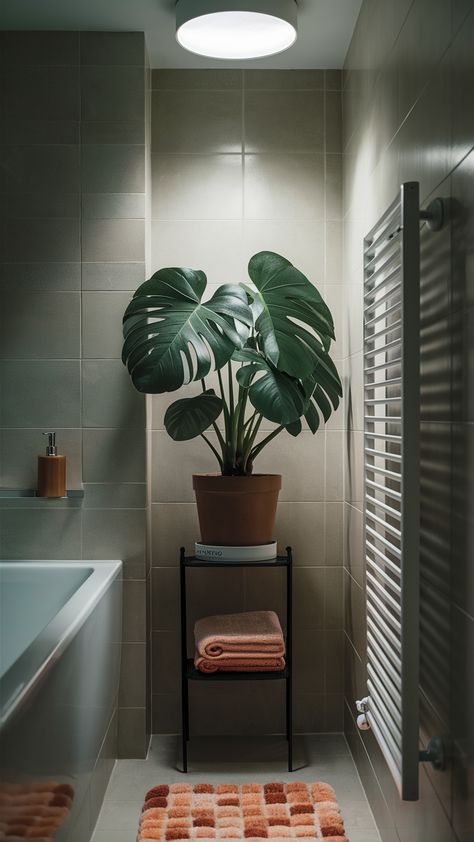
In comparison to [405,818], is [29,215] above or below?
above

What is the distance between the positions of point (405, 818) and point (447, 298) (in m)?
1.31

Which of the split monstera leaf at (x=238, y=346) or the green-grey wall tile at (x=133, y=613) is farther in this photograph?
the green-grey wall tile at (x=133, y=613)

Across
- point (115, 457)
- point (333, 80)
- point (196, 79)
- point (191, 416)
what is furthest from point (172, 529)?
point (333, 80)

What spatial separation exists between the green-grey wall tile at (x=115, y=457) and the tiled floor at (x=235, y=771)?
102 cm

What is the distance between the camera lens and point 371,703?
6.80 ft

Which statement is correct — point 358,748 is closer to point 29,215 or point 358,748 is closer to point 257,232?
point 257,232

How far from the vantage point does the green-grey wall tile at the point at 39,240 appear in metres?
2.97

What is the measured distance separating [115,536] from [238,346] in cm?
86

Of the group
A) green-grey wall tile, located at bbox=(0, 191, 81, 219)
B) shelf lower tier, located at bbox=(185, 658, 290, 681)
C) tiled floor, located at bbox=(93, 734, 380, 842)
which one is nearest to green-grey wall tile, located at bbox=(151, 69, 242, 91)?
green-grey wall tile, located at bbox=(0, 191, 81, 219)

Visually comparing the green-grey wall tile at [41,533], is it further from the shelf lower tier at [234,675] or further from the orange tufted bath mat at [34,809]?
the orange tufted bath mat at [34,809]

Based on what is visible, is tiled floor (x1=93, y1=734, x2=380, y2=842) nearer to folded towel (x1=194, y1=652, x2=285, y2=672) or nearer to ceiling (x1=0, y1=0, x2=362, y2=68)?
folded towel (x1=194, y1=652, x2=285, y2=672)

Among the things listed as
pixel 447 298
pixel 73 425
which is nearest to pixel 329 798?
pixel 73 425

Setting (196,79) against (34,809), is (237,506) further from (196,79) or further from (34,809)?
(196,79)

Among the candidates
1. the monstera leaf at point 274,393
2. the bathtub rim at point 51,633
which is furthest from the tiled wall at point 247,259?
the monstera leaf at point 274,393
